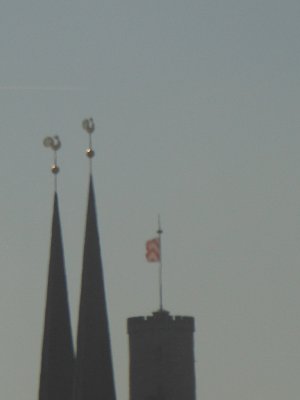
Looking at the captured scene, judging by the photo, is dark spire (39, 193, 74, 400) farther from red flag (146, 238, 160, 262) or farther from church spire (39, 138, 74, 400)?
red flag (146, 238, 160, 262)

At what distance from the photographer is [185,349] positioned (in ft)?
406

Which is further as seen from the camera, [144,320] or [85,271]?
[144,320]

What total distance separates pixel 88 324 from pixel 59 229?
5.28 metres

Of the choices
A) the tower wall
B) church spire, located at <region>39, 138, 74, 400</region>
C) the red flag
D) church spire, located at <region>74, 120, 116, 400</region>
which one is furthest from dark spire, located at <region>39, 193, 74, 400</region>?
the tower wall

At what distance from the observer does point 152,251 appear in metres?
109

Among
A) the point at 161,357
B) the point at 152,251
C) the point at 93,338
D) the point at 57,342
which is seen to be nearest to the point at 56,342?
the point at 57,342

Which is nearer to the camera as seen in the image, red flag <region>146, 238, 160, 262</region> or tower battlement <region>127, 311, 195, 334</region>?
red flag <region>146, 238, 160, 262</region>

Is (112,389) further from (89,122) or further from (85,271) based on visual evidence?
(89,122)

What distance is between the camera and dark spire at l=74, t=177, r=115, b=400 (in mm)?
80875

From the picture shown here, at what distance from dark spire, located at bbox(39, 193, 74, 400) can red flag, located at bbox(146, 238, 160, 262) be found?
22819 mm

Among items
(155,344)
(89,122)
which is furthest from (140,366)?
(89,122)

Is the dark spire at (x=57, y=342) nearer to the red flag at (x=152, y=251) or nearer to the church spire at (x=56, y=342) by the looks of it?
the church spire at (x=56, y=342)

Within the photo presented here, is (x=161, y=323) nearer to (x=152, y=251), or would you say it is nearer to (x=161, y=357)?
(x=161, y=357)

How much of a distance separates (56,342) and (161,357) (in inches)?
1515
